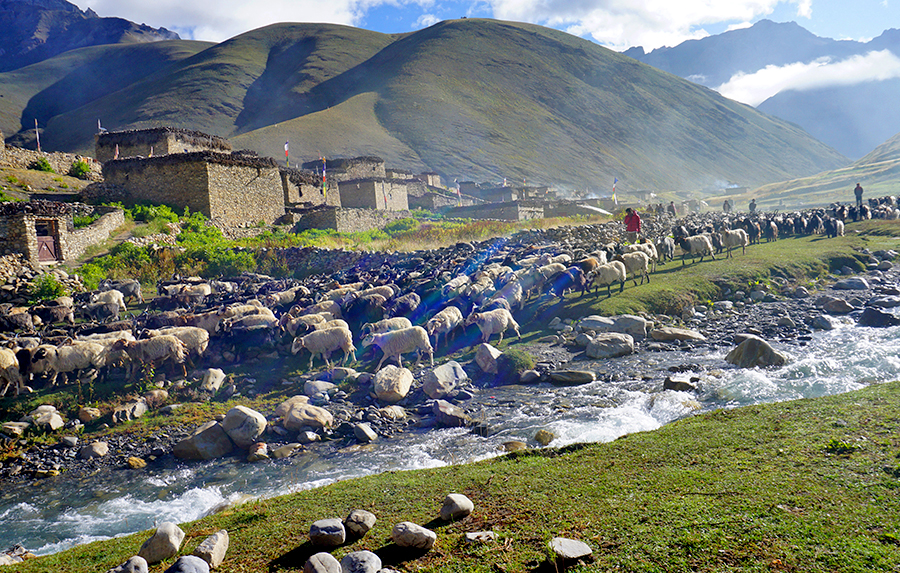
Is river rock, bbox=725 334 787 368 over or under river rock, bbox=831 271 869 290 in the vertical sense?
under

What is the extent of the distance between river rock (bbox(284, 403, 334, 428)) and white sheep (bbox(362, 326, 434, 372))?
3.16 m

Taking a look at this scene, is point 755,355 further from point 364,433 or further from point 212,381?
point 212,381

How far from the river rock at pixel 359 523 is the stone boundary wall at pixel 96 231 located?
2165 centimetres

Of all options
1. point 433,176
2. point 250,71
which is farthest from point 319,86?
point 433,176

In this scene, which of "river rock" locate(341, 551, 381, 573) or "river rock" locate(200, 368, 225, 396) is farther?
"river rock" locate(200, 368, 225, 396)

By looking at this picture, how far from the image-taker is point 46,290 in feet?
57.8

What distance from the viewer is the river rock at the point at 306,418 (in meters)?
9.54

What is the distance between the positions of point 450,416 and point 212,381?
580 centimetres

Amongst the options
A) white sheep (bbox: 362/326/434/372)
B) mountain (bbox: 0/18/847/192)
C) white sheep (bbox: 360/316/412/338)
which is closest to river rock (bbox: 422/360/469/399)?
white sheep (bbox: 362/326/434/372)

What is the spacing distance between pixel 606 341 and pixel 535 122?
124 metres

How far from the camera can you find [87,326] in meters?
14.4

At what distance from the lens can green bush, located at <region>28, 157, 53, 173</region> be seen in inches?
1228

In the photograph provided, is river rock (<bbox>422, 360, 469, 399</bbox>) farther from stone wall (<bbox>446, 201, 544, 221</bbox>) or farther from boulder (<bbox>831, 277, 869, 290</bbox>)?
stone wall (<bbox>446, 201, 544, 221</bbox>)

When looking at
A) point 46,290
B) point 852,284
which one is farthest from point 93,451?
point 852,284
